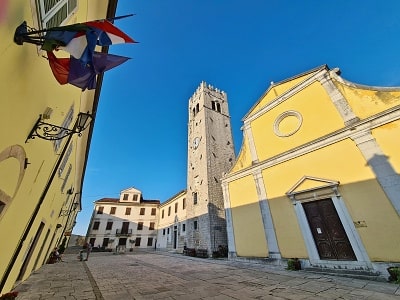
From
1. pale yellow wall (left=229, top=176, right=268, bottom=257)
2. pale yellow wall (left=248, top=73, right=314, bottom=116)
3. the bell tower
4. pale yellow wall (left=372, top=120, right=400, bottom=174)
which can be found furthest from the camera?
the bell tower

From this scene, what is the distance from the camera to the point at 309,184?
28.9 ft

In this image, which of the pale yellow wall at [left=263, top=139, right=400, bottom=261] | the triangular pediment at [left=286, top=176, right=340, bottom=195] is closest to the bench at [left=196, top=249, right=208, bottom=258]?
the pale yellow wall at [left=263, top=139, right=400, bottom=261]

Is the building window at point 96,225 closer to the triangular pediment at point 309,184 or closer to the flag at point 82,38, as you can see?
the triangular pediment at point 309,184

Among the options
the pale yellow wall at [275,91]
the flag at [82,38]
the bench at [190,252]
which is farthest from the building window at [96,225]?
the flag at [82,38]

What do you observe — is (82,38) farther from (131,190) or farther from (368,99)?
(131,190)

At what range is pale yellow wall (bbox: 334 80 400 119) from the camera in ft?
24.4

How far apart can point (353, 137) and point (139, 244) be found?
3326 cm

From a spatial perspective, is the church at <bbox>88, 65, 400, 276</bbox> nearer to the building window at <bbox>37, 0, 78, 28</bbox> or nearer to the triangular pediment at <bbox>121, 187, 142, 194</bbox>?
the building window at <bbox>37, 0, 78, 28</bbox>

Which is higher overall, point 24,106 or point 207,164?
point 207,164

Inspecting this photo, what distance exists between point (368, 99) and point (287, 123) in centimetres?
370

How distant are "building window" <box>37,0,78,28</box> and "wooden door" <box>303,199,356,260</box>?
10855 mm

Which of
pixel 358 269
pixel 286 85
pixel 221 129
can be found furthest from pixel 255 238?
pixel 221 129

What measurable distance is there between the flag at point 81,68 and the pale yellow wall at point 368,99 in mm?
9986

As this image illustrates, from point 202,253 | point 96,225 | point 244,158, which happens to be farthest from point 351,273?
point 96,225
